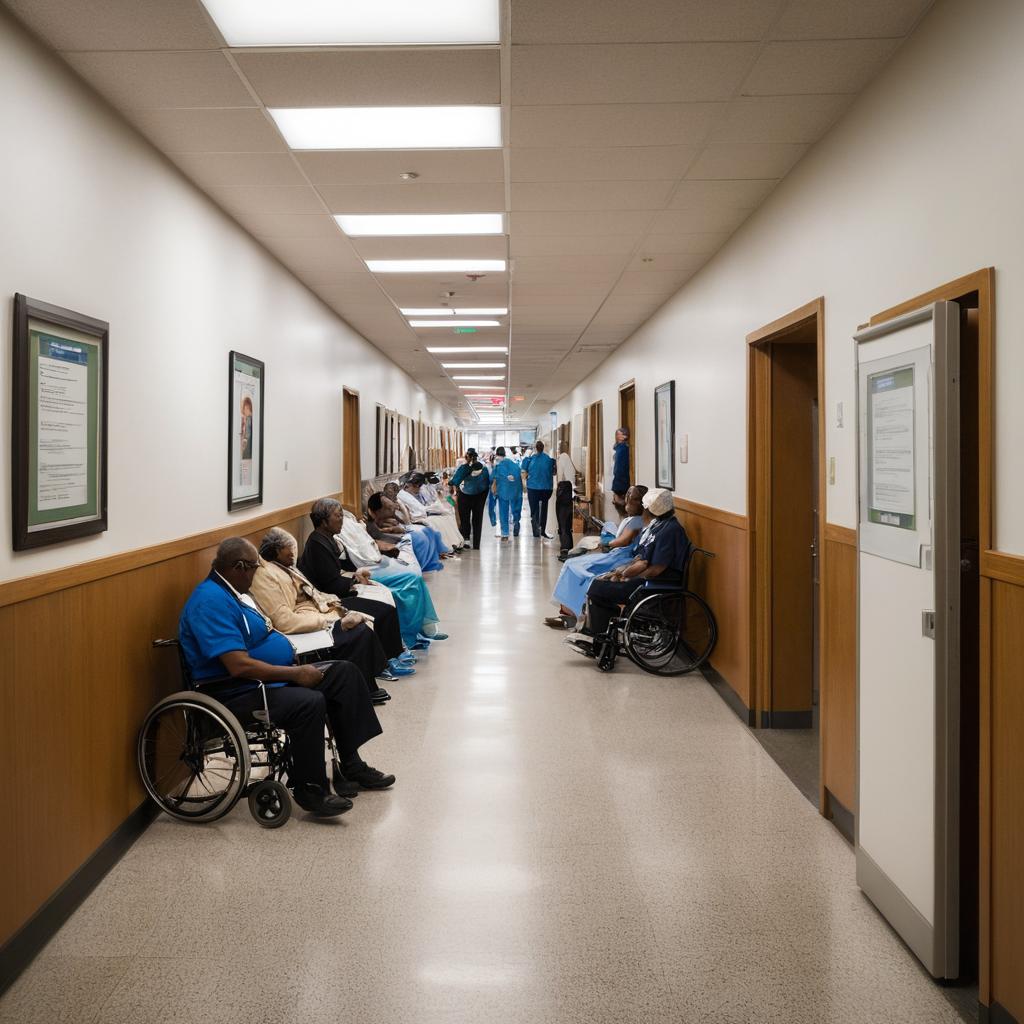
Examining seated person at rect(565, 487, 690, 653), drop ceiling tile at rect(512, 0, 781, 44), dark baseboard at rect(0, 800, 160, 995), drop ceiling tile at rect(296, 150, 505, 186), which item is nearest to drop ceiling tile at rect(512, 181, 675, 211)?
drop ceiling tile at rect(296, 150, 505, 186)

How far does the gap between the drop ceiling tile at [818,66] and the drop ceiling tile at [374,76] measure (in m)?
0.95

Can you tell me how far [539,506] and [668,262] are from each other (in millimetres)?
9305

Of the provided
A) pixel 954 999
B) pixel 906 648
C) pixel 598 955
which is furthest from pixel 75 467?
pixel 954 999

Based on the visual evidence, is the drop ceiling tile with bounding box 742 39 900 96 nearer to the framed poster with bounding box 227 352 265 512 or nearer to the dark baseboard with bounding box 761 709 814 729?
the framed poster with bounding box 227 352 265 512

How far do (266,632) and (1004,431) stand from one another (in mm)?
2906

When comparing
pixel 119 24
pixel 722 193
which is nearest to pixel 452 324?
pixel 722 193

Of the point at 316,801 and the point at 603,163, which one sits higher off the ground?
the point at 603,163

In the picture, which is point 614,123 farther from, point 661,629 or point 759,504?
point 661,629

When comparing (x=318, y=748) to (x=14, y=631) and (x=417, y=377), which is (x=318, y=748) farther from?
(x=417, y=377)

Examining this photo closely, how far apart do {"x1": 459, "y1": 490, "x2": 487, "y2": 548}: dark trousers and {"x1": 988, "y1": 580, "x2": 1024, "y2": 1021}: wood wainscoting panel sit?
11.7m

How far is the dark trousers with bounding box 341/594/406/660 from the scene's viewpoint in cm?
561

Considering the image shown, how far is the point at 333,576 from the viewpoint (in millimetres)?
5543

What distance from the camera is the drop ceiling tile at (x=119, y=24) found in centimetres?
268

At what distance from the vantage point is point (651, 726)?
501 centimetres
